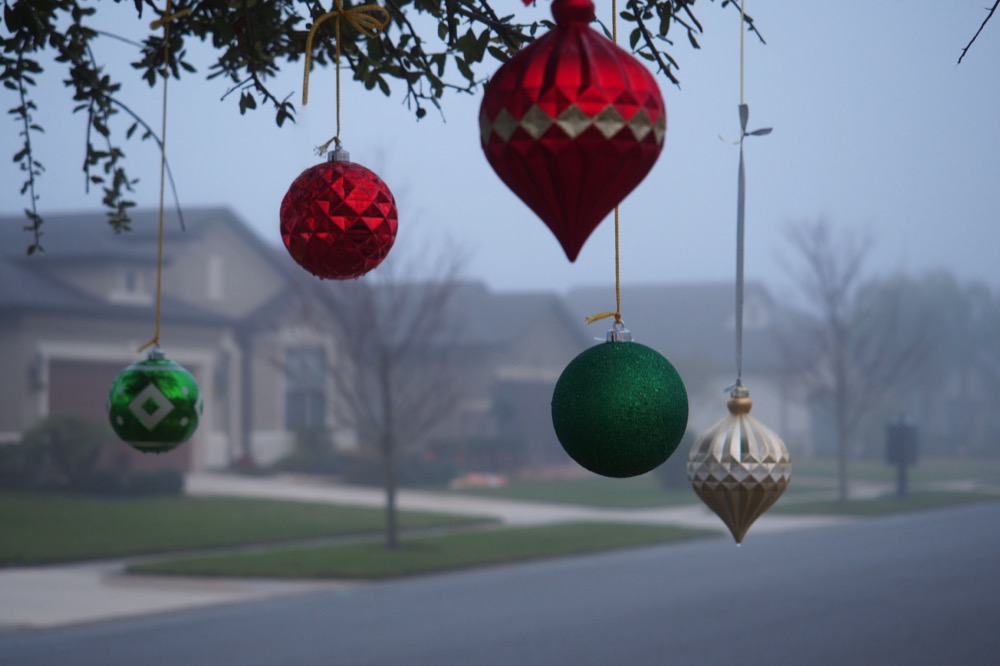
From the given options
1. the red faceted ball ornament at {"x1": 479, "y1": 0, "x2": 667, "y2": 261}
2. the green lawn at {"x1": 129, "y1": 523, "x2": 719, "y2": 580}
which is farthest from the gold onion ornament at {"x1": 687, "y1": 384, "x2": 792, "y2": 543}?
the green lawn at {"x1": 129, "y1": 523, "x2": 719, "y2": 580}

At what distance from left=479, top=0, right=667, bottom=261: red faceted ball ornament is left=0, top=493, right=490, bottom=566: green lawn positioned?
14222mm

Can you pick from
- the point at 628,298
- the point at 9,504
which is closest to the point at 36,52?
the point at 9,504

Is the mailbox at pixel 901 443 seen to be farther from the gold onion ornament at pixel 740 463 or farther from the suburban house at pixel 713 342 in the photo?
the gold onion ornament at pixel 740 463

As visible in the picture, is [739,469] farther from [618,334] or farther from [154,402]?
[154,402]

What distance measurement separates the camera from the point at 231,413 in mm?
32562

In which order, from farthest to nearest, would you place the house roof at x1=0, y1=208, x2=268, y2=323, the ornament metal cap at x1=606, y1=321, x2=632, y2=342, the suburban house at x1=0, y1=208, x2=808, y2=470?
1. the house roof at x1=0, y1=208, x2=268, y2=323
2. the suburban house at x1=0, y1=208, x2=808, y2=470
3. the ornament metal cap at x1=606, y1=321, x2=632, y2=342

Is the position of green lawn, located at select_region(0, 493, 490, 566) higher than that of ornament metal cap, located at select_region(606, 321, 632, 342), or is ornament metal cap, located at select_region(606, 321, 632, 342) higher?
ornament metal cap, located at select_region(606, 321, 632, 342)

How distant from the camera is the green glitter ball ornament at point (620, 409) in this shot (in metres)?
2.56

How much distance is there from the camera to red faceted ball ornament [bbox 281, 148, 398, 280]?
124 inches

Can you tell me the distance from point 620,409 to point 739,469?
0.74 meters

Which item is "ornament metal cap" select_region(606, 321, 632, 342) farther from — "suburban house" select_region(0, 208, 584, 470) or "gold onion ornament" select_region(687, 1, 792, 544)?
"suburban house" select_region(0, 208, 584, 470)

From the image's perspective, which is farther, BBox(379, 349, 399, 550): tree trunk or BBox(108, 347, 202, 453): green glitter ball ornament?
BBox(379, 349, 399, 550): tree trunk

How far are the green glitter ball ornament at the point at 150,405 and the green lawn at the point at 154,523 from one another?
12385 millimetres

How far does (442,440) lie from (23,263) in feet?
40.7
